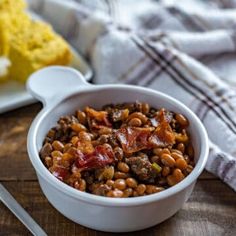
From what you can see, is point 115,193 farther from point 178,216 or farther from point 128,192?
point 178,216

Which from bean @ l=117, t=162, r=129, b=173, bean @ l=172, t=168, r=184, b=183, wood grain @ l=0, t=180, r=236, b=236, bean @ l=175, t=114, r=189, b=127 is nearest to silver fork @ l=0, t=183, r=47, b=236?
wood grain @ l=0, t=180, r=236, b=236

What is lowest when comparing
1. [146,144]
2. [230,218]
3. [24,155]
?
[24,155]

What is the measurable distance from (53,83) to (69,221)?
1.49 feet

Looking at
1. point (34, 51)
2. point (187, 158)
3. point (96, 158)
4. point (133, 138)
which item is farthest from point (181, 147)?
point (34, 51)

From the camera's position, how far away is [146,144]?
1.41m

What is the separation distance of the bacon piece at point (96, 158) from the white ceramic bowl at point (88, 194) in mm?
82

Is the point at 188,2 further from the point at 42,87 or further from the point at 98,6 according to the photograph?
the point at 42,87

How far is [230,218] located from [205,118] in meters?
0.39

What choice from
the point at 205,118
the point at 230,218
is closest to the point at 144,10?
the point at 205,118

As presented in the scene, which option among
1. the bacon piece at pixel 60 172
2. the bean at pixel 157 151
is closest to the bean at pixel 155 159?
the bean at pixel 157 151

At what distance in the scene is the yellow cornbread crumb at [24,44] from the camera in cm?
191

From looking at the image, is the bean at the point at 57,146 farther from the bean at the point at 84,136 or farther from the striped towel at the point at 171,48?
the striped towel at the point at 171,48

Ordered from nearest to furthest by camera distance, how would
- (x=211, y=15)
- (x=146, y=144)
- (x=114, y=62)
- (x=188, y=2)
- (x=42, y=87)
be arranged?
(x=146, y=144), (x=42, y=87), (x=114, y=62), (x=211, y=15), (x=188, y=2)

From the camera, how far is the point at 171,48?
6.50 ft
